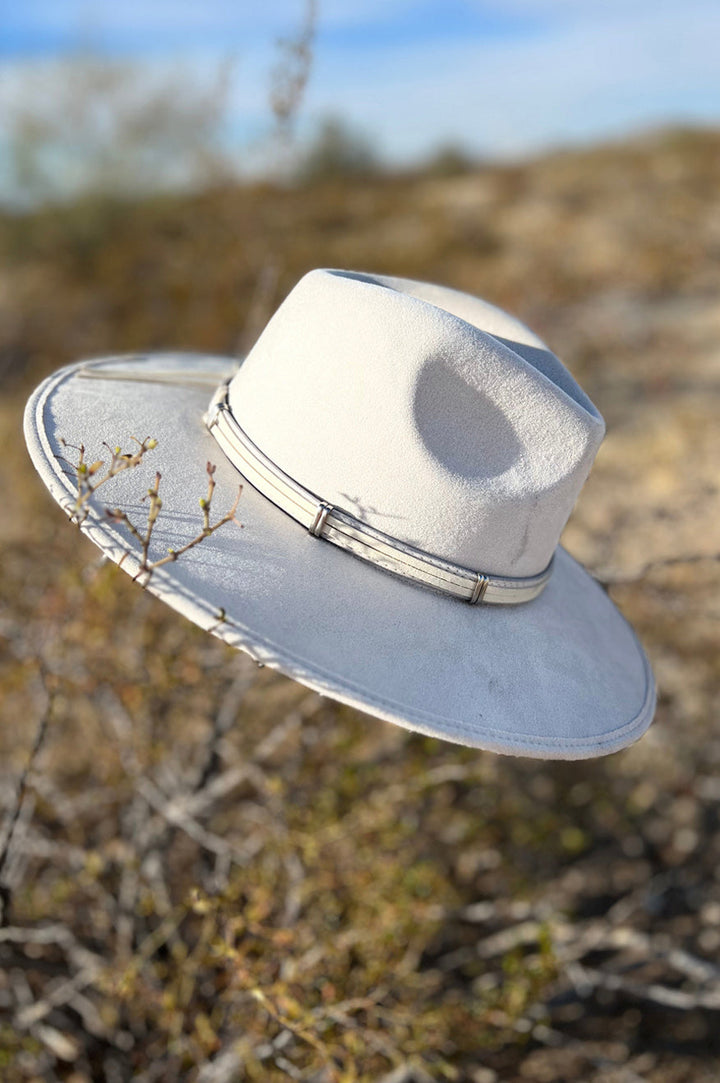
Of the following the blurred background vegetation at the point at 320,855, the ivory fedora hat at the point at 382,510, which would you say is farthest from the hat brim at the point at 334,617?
the blurred background vegetation at the point at 320,855

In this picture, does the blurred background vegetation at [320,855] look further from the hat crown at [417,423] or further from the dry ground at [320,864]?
the hat crown at [417,423]

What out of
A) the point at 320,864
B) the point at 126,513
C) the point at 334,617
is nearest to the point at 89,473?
the point at 126,513

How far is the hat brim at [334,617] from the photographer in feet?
3.23

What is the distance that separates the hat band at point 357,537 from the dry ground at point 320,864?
0.60 metres

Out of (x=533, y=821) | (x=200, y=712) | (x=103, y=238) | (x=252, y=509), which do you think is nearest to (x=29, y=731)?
(x=200, y=712)

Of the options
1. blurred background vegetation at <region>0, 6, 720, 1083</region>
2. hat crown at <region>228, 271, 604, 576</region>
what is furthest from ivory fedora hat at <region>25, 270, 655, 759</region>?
blurred background vegetation at <region>0, 6, 720, 1083</region>

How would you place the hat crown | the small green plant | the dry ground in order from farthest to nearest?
the dry ground < the hat crown < the small green plant

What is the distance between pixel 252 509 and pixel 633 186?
13.6 meters

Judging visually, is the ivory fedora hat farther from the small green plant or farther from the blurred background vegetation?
the blurred background vegetation

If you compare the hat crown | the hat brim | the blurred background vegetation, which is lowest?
the blurred background vegetation

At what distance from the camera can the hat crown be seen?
109 cm

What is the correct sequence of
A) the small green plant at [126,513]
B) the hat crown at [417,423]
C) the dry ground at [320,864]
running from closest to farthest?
1. the small green plant at [126,513]
2. the hat crown at [417,423]
3. the dry ground at [320,864]

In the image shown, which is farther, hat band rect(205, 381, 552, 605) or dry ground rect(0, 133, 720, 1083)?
dry ground rect(0, 133, 720, 1083)

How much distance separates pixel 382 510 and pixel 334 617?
170 mm
